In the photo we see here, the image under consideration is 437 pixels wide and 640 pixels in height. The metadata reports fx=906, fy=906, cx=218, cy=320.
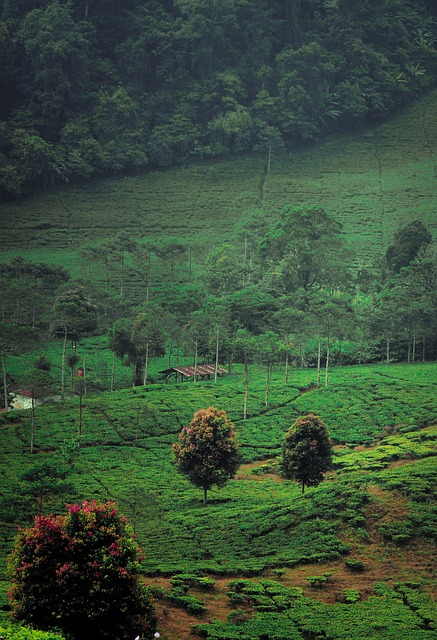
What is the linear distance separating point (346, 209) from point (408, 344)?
4736 centimetres

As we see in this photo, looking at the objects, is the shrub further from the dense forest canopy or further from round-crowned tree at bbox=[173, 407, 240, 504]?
the dense forest canopy

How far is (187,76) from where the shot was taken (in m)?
158

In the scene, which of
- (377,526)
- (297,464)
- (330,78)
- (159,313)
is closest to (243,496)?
(297,464)

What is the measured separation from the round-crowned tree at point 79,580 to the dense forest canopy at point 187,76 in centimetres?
10377

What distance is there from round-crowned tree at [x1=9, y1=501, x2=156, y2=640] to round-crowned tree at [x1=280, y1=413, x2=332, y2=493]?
78.1 ft

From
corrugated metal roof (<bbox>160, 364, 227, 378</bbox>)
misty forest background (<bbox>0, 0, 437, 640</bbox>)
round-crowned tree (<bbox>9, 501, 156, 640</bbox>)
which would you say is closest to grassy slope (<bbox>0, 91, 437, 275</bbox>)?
misty forest background (<bbox>0, 0, 437, 640</bbox>)

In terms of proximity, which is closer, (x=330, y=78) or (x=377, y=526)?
(x=377, y=526)

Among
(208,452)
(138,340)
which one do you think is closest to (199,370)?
(138,340)

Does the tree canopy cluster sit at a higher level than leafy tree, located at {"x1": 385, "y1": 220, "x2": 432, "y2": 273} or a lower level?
lower

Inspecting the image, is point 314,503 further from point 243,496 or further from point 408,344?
point 408,344

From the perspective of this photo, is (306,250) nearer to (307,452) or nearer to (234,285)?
(234,285)

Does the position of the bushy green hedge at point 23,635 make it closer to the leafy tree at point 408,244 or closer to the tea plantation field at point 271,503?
the tea plantation field at point 271,503

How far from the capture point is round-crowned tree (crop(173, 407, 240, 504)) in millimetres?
56844

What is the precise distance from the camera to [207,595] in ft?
134
